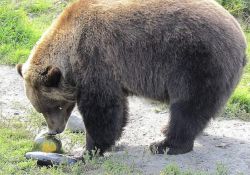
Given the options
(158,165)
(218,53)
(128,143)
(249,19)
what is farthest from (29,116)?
(249,19)

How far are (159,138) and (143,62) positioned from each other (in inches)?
42.2

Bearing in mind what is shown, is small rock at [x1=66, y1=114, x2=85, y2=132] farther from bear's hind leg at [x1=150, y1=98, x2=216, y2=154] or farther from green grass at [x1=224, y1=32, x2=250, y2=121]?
green grass at [x1=224, y1=32, x2=250, y2=121]

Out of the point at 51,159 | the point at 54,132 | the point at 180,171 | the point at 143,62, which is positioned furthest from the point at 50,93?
the point at 180,171

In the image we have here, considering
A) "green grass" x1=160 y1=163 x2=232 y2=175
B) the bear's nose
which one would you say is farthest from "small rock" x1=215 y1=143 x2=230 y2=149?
the bear's nose

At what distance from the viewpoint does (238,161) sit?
6.55 meters

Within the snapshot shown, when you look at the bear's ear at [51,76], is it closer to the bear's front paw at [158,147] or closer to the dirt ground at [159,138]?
the dirt ground at [159,138]

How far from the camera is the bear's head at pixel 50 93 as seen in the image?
22.0 feet

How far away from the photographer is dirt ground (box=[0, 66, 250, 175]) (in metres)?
6.47

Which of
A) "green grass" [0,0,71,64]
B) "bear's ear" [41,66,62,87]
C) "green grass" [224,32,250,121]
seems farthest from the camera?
"green grass" [0,0,71,64]

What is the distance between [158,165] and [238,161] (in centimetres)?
83

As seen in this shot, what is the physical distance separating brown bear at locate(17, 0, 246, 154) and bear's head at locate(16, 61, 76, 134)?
1 centimetres

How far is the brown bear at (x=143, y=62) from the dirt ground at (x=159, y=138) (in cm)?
20

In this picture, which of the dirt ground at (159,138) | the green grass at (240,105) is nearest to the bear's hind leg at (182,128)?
the dirt ground at (159,138)

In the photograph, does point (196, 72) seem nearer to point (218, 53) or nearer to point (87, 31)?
point (218, 53)
